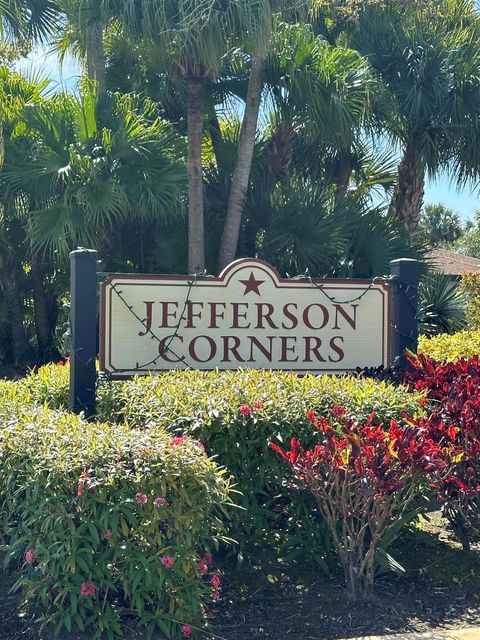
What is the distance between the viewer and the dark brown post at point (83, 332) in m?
5.54

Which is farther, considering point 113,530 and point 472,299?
point 472,299

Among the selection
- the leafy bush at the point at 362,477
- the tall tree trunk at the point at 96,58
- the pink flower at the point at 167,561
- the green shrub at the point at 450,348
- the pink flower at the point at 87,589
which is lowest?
the pink flower at the point at 87,589

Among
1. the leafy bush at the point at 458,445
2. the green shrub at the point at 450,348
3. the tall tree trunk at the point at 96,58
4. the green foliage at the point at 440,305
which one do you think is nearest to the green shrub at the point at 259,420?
the leafy bush at the point at 458,445

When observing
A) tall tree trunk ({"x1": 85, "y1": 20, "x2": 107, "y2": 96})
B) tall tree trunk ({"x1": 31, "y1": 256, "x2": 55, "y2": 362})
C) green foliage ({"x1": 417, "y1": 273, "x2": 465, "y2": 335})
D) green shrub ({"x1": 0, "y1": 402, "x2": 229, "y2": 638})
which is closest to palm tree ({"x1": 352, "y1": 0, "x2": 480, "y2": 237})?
green foliage ({"x1": 417, "y1": 273, "x2": 465, "y2": 335})

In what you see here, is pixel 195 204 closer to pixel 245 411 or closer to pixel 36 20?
pixel 36 20

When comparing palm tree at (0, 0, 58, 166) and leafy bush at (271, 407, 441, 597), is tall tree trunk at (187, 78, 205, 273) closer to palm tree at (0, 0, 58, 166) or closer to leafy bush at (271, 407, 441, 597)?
palm tree at (0, 0, 58, 166)

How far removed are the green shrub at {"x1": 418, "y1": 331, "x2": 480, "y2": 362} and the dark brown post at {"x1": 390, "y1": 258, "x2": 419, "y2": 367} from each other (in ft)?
5.18

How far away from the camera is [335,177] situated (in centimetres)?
1502

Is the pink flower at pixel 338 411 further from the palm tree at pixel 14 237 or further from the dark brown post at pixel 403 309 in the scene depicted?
the palm tree at pixel 14 237

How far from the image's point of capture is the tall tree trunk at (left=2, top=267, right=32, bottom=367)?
44.3 feet

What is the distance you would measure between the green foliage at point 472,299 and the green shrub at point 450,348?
3.36m

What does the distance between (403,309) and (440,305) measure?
6.77 metres

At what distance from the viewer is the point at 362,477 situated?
4090 millimetres

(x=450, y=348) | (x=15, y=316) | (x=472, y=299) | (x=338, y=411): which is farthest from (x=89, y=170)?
(x=472, y=299)
